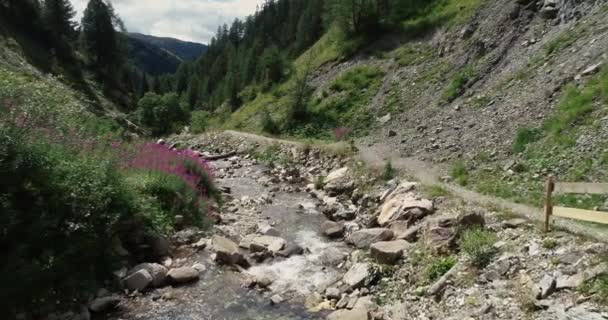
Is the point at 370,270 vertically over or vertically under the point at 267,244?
over

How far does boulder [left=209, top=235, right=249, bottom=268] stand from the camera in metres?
11.9

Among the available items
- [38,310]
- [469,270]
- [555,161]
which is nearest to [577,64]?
[555,161]

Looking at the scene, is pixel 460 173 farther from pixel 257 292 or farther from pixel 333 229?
pixel 257 292

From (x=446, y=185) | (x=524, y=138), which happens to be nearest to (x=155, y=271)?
(x=446, y=185)

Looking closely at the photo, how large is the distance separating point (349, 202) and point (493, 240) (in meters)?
9.09

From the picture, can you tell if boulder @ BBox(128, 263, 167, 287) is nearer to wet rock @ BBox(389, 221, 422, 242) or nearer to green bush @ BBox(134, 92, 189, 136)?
wet rock @ BBox(389, 221, 422, 242)

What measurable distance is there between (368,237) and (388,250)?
5.88ft

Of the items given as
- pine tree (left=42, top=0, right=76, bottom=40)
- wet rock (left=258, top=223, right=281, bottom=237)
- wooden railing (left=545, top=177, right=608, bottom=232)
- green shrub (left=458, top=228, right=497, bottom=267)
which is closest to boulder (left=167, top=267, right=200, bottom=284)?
wet rock (left=258, top=223, right=281, bottom=237)

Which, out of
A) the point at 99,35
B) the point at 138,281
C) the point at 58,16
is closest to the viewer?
the point at 138,281

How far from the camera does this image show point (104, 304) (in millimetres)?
9188

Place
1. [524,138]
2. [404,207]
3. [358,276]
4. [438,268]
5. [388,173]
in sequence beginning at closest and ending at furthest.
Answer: [438,268]
[358,276]
[404,207]
[524,138]
[388,173]

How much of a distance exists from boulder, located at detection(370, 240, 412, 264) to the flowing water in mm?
1153

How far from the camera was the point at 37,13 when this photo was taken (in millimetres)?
70750

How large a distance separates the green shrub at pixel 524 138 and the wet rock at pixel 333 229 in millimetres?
6633
